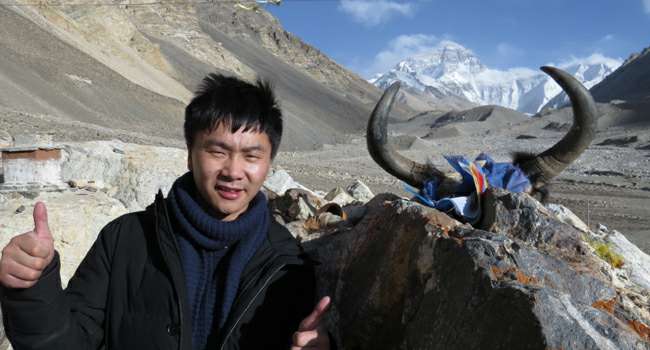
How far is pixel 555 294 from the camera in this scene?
55.8 inches

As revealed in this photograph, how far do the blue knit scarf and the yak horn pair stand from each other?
5.53 feet

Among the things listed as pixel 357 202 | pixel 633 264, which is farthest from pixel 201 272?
pixel 357 202

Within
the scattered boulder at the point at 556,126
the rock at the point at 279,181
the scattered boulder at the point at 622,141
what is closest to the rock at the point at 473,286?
the rock at the point at 279,181

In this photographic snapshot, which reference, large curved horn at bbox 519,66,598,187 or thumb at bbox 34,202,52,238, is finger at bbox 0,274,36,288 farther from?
large curved horn at bbox 519,66,598,187

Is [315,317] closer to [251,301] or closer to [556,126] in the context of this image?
[251,301]

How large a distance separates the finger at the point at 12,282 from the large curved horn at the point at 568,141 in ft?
8.80

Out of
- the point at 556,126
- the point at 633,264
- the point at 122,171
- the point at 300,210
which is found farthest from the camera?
the point at 556,126

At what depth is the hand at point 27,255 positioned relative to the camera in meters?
1.50

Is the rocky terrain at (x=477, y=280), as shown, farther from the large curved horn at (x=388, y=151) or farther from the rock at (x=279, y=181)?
the rock at (x=279, y=181)

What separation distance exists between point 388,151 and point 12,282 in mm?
2438

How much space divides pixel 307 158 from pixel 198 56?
30.5 metres

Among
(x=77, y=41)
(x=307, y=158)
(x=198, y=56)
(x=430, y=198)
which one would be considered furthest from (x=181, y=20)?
(x=430, y=198)

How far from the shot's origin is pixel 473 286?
157 cm

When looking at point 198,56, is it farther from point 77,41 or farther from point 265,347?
point 265,347
